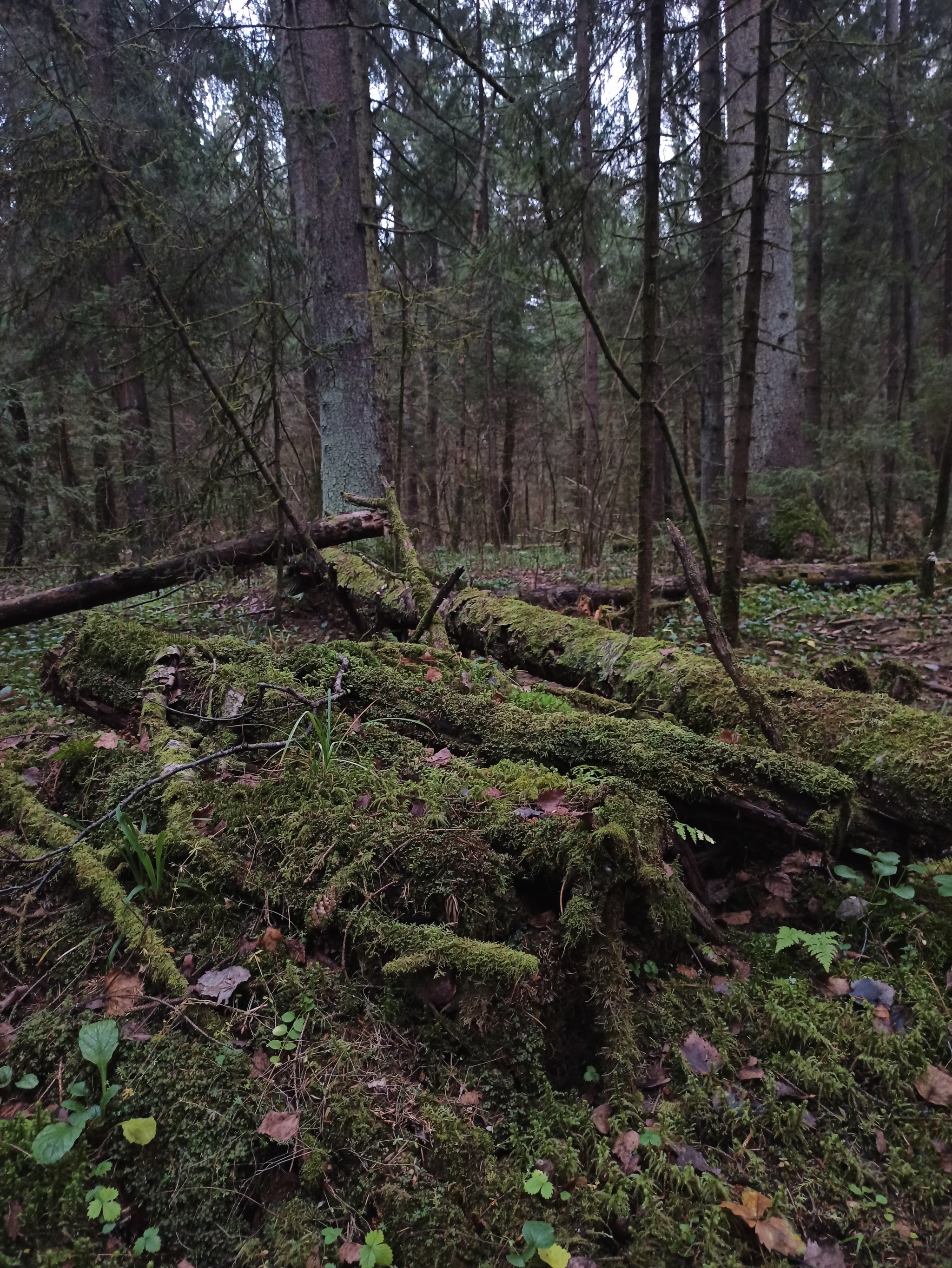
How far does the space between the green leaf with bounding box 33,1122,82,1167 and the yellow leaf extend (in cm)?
118

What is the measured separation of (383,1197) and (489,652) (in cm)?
383

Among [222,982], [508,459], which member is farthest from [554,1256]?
[508,459]

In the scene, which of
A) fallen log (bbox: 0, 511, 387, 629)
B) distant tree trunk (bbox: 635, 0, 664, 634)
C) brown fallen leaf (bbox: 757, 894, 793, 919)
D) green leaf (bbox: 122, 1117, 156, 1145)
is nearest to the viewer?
green leaf (bbox: 122, 1117, 156, 1145)

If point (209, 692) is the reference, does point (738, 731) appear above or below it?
below

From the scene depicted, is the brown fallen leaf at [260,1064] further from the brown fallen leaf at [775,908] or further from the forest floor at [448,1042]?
the brown fallen leaf at [775,908]

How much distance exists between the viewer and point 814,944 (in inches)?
88.1

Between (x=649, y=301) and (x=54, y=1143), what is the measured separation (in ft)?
18.4

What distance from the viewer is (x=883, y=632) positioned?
21.2 feet

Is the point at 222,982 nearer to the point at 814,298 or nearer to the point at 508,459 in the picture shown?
the point at 814,298

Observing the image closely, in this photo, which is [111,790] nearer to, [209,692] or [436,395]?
[209,692]

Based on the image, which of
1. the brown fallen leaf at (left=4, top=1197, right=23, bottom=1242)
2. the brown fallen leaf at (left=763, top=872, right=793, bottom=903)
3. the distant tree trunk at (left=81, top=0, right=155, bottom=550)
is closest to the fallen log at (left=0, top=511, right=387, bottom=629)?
the distant tree trunk at (left=81, top=0, right=155, bottom=550)

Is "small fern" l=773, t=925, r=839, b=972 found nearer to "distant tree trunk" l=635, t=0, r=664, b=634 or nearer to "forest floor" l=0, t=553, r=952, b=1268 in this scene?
"forest floor" l=0, t=553, r=952, b=1268

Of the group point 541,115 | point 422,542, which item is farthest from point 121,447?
point 541,115

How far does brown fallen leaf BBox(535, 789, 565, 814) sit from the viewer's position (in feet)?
8.15
